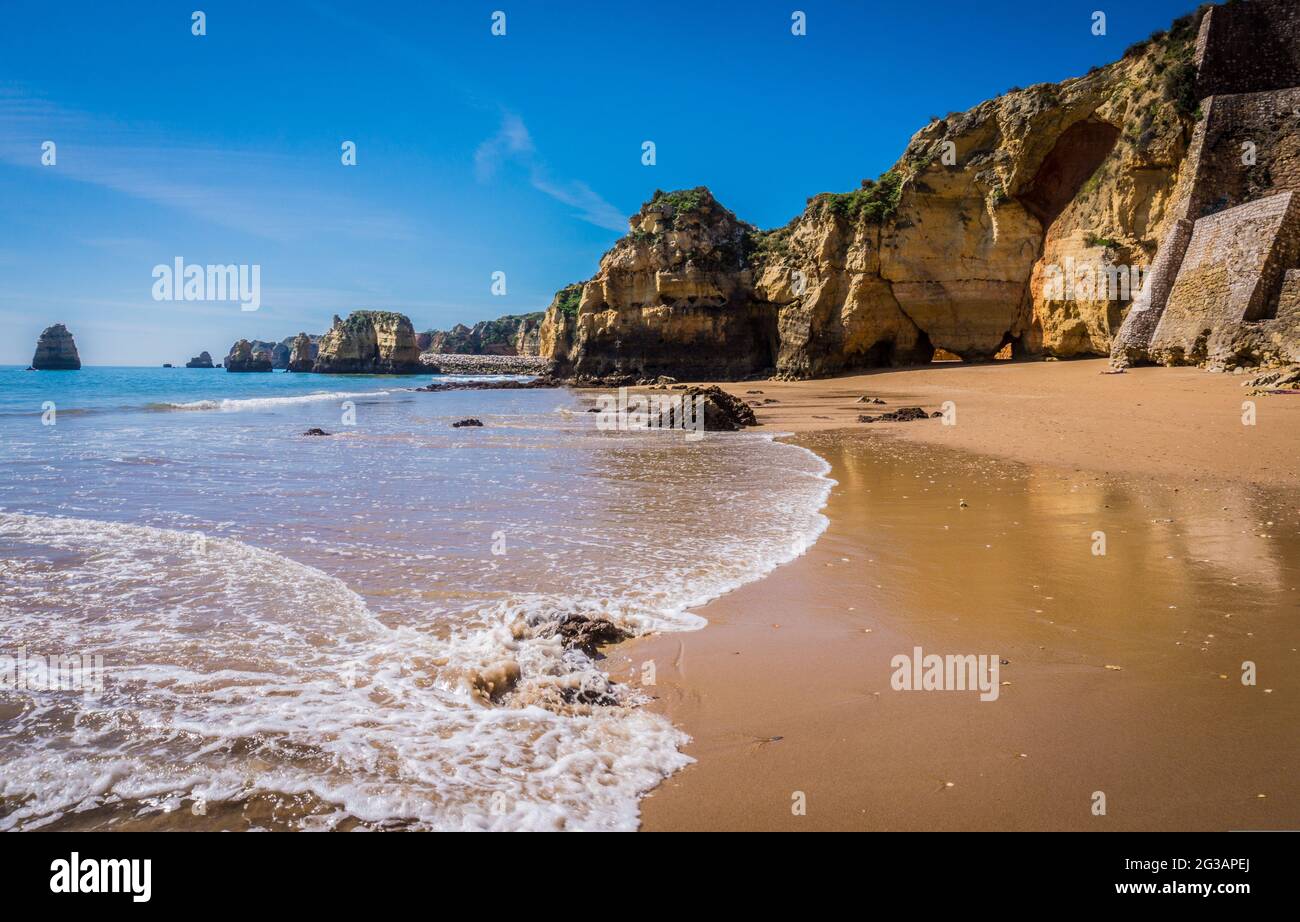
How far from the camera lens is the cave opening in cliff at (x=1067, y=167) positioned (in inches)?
1059

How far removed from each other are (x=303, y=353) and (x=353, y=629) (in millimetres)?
125794

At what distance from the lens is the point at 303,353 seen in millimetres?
115000

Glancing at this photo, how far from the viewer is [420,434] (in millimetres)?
18125

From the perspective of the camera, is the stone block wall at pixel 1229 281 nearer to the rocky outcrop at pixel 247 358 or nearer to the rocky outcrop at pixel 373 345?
the rocky outcrop at pixel 373 345

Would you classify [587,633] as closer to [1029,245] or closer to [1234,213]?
[1234,213]

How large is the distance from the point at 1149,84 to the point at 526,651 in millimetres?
29587

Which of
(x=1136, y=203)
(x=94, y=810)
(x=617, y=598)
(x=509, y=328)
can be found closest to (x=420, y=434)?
(x=617, y=598)

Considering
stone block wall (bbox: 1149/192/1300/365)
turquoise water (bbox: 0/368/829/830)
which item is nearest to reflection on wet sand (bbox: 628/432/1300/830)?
turquoise water (bbox: 0/368/829/830)

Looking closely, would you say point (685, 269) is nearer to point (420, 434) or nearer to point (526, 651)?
point (420, 434)

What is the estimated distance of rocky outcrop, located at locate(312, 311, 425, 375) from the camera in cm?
9550

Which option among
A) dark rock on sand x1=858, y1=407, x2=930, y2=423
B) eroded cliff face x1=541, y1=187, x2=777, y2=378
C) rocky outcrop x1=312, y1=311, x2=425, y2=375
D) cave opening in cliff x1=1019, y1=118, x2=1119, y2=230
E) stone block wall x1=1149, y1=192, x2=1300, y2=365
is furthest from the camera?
rocky outcrop x1=312, y1=311, x2=425, y2=375

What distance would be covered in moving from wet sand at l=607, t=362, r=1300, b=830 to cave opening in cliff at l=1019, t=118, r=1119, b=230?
24316mm

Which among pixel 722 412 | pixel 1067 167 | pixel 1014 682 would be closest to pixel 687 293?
pixel 1067 167

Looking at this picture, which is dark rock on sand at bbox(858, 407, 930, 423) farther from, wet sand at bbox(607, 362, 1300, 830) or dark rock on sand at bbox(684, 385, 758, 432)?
wet sand at bbox(607, 362, 1300, 830)
